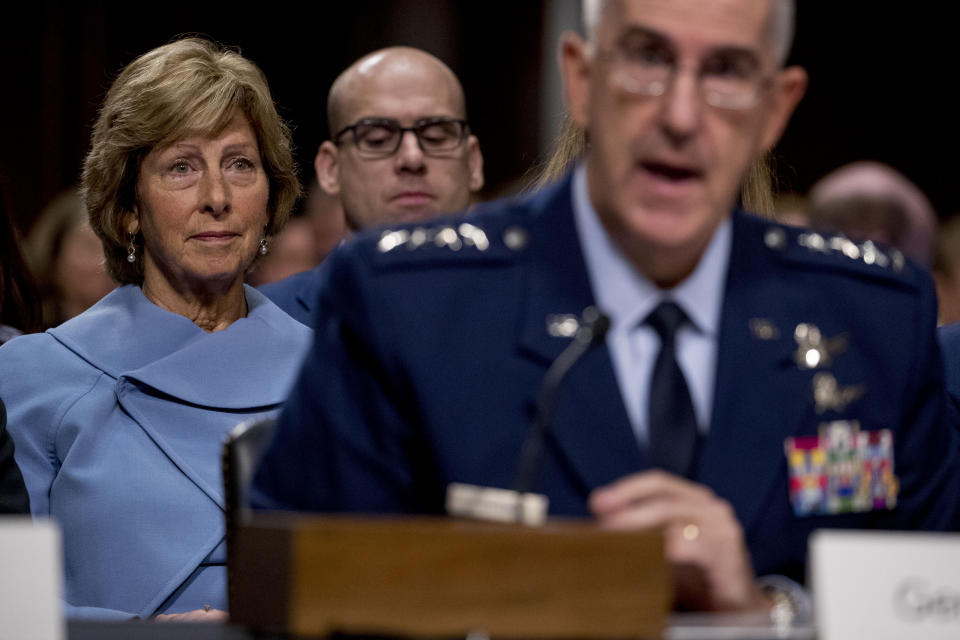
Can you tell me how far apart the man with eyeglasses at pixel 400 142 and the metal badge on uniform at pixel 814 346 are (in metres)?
2.13

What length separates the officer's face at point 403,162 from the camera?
3938 mm

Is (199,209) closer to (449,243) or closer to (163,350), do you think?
(163,350)

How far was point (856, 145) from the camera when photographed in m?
7.39

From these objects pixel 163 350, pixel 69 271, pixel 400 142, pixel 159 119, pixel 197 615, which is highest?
pixel 159 119

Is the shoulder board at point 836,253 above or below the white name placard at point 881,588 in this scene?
above

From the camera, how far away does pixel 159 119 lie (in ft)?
10.4

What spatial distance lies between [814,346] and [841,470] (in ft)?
0.53

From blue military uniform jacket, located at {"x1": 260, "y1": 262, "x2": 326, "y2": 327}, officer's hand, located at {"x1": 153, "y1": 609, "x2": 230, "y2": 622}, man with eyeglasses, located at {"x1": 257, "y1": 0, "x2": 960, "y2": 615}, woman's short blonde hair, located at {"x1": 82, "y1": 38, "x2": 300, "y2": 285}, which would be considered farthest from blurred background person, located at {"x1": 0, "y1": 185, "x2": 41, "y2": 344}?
man with eyeglasses, located at {"x1": 257, "y1": 0, "x2": 960, "y2": 615}

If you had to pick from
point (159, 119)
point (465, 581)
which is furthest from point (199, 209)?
point (465, 581)

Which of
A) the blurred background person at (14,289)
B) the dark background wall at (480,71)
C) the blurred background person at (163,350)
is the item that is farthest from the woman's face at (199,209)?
the dark background wall at (480,71)

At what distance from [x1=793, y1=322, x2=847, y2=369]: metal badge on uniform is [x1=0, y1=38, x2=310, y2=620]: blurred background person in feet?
4.18

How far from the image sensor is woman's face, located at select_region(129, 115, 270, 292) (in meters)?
3.20

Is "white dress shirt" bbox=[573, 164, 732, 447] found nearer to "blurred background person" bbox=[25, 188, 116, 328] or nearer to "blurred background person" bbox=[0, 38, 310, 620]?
"blurred background person" bbox=[0, 38, 310, 620]

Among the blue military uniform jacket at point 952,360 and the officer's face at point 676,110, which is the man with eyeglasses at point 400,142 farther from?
the officer's face at point 676,110
